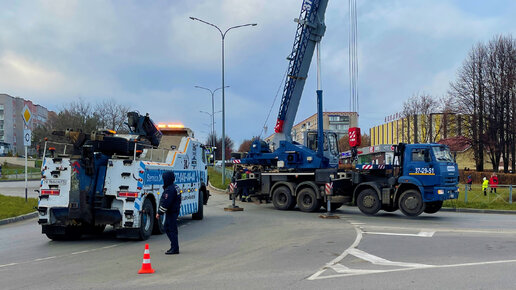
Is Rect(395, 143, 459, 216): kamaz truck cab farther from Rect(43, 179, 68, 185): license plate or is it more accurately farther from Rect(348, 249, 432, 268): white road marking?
Rect(43, 179, 68, 185): license plate

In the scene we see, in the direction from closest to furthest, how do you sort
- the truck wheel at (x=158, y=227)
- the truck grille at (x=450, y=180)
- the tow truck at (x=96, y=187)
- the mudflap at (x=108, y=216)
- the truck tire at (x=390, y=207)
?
the tow truck at (x=96, y=187) → the mudflap at (x=108, y=216) → the truck wheel at (x=158, y=227) → the truck grille at (x=450, y=180) → the truck tire at (x=390, y=207)

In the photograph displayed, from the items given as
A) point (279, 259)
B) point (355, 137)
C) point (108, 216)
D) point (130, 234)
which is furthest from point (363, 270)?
point (355, 137)

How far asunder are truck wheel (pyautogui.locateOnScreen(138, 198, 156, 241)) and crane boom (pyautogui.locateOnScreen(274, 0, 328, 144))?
11.0m

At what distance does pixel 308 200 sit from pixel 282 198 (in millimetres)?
1367

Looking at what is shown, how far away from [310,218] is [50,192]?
358 inches

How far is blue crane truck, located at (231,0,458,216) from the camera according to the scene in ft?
52.7

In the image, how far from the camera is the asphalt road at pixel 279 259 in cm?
654

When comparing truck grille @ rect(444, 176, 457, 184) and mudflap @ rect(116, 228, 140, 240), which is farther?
truck grille @ rect(444, 176, 457, 184)

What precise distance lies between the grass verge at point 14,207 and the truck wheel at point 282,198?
9850 mm

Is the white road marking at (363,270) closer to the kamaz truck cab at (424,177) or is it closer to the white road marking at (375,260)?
→ the white road marking at (375,260)

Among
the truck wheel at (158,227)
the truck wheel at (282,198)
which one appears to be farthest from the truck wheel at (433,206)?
the truck wheel at (158,227)

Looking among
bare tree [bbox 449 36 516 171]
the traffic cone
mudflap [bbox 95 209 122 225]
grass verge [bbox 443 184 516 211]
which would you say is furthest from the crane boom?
bare tree [bbox 449 36 516 171]

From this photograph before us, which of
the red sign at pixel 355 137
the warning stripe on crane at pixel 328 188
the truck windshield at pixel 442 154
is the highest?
the red sign at pixel 355 137

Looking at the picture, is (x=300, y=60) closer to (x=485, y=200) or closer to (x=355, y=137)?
(x=355, y=137)
